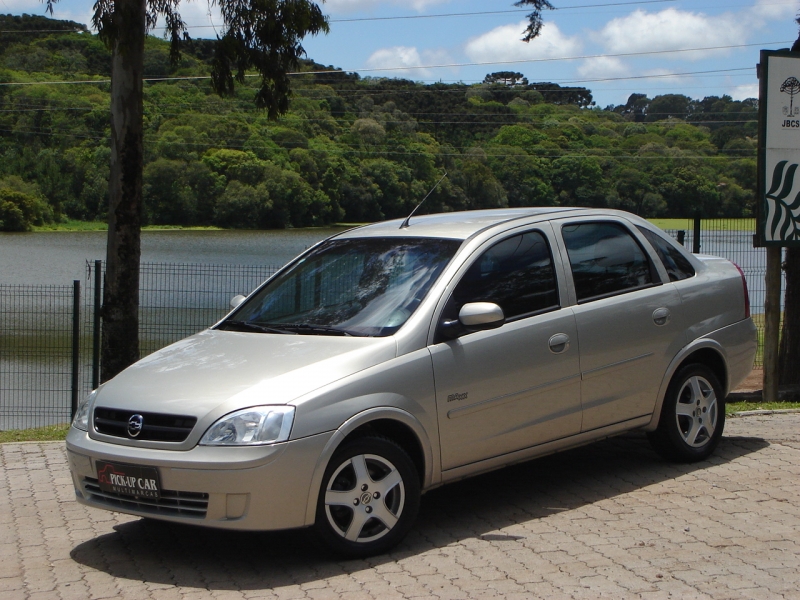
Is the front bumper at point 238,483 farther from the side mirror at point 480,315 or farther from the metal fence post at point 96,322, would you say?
the metal fence post at point 96,322

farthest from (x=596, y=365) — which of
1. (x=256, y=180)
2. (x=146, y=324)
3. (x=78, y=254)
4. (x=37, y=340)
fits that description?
(x=78, y=254)

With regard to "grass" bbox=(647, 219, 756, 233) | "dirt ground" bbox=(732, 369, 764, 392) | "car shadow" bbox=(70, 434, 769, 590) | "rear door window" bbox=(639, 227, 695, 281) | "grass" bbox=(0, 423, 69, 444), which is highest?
"grass" bbox=(647, 219, 756, 233)

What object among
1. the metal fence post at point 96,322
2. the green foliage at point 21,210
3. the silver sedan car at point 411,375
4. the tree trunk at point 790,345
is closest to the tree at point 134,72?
the metal fence post at point 96,322

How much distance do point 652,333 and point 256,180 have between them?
21244 millimetres

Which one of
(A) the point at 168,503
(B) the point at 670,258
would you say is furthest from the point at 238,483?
(B) the point at 670,258

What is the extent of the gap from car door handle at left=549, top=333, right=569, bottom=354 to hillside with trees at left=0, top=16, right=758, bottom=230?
5.83 m

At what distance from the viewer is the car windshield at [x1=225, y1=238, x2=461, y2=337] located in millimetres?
5750

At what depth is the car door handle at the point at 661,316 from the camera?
6.77 m

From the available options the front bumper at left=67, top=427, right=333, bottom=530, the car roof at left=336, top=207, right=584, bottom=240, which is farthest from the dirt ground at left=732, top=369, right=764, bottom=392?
the front bumper at left=67, top=427, right=333, bottom=530

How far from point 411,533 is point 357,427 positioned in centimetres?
99

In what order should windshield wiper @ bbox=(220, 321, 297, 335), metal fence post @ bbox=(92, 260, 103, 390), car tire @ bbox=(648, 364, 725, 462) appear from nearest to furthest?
windshield wiper @ bbox=(220, 321, 297, 335) < car tire @ bbox=(648, 364, 725, 462) < metal fence post @ bbox=(92, 260, 103, 390)

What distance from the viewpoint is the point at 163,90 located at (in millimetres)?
34281

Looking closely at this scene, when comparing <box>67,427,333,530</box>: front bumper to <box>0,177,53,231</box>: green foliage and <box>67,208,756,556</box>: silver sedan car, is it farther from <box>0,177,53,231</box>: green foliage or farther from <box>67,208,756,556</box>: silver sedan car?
<box>0,177,53,231</box>: green foliage

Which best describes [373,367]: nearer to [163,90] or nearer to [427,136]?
[427,136]
